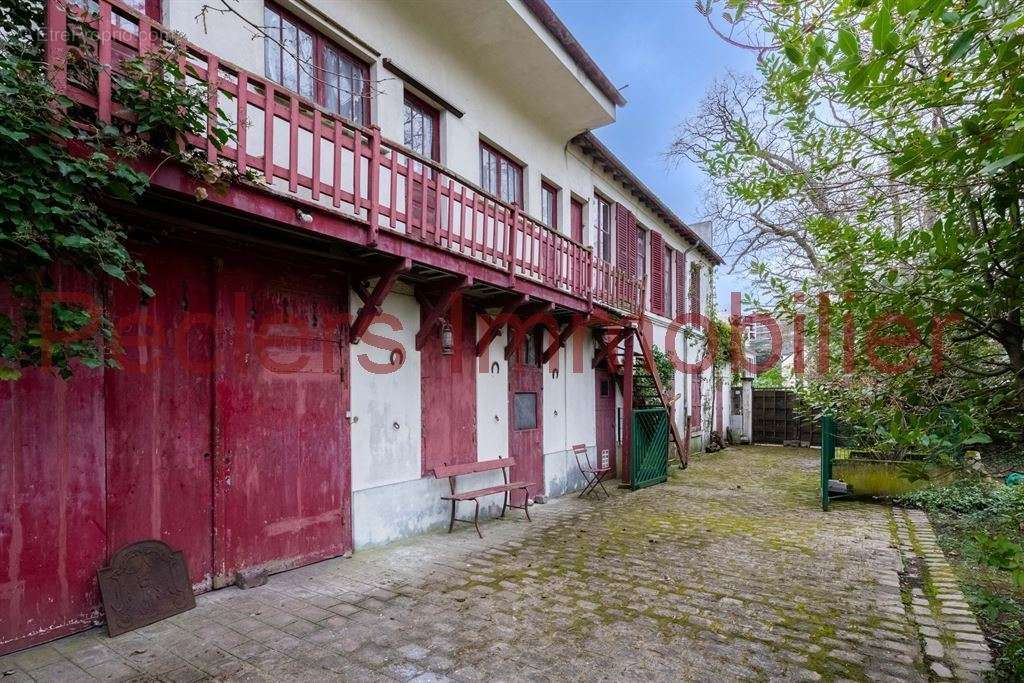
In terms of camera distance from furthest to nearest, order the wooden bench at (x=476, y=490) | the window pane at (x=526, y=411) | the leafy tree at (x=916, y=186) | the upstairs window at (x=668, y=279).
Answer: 1. the upstairs window at (x=668, y=279)
2. the window pane at (x=526, y=411)
3. the wooden bench at (x=476, y=490)
4. the leafy tree at (x=916, y=186)

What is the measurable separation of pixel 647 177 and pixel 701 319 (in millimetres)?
5461

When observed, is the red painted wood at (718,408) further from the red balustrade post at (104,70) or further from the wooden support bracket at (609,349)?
the red balustrade post at (104,70)

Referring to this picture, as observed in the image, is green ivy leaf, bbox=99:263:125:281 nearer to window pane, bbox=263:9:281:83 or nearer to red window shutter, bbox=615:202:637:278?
window pane, bbox=263:9:281:83

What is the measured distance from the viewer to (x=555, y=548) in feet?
20.3

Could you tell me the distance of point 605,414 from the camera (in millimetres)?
11531

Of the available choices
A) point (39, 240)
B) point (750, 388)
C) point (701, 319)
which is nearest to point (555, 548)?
point (39, 240)

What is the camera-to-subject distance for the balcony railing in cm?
316

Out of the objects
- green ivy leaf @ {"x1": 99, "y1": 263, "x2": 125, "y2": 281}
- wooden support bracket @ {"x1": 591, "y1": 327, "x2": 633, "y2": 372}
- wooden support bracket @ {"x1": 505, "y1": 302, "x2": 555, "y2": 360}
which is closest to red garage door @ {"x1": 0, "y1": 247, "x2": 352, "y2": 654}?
green ivy leaf @ {"x1": 99, "y1": 263, "x2": 125, "y2": 281}

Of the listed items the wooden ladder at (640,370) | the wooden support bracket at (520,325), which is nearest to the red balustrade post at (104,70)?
the wooden support bracket at (520,325)

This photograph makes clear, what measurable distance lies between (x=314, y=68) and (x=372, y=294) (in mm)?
2326

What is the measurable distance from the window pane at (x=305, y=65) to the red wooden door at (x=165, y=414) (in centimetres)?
206

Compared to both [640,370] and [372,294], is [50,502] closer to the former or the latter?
[372,294]

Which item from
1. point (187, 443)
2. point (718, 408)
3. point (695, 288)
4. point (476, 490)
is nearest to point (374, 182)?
point (187, 443)

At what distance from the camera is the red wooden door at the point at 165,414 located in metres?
4.11
